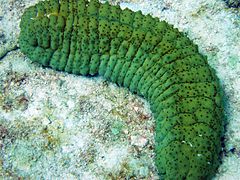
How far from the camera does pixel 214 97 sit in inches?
130

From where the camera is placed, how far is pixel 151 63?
3508 mm

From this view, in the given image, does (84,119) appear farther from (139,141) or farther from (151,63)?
(151,63)

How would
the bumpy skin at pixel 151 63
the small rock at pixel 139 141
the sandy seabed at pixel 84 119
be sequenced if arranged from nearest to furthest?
the bumpy skin at pixel 151 63 → the sandy seabed at pixel 84 119 → the small rock at pixel 139 141

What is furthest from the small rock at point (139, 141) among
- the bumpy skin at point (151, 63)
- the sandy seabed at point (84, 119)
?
the bumpy skin at point (151, 63)

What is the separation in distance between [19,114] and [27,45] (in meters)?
0.80

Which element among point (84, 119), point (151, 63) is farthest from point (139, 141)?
point (151, 63)

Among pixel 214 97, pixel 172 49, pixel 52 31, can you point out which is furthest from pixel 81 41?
pixel 214 97

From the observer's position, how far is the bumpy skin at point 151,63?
3.07 m

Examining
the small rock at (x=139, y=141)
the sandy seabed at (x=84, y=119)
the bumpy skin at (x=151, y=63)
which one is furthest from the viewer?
the small rock at (x=139, y=141)

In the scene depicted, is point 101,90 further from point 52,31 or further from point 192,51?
point 192,51

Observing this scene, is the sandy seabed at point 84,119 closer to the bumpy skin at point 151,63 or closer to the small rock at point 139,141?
the small rock at point 139,141

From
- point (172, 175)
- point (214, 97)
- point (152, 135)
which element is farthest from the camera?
point (152, 135)

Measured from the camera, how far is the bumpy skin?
307cm

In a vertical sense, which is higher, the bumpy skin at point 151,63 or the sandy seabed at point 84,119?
the bumpy skin at point 151,63
